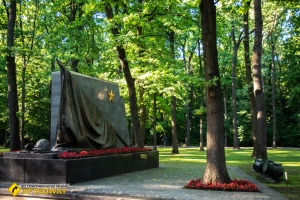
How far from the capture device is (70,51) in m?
19.3

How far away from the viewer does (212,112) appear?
1002cm

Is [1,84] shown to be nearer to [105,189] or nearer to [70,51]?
[70,51]

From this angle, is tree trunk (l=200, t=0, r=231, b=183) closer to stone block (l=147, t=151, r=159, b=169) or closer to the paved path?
the paved path

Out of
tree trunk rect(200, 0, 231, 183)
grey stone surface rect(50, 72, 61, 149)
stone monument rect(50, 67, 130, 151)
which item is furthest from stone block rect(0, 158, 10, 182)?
tree trunk rect(200, 0, 231, 183)

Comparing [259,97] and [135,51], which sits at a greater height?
[135,51]

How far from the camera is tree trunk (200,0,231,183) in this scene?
9812 mm

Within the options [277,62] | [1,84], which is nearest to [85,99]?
[1,84]

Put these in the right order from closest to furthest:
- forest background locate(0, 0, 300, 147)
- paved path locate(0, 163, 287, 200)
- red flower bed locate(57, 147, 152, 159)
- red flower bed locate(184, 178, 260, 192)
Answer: paved path locate(0, 163, 287, 200)
red flower bed locate(184, 178, 260, 192)
red flower bed locate(57, 147, 152, 159)
forest background locate(0, 0, 300, 147)

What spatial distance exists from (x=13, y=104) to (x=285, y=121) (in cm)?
3799

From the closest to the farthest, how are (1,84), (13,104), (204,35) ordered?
(204,35), (13,104), (1,84)

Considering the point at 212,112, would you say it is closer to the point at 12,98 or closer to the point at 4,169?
the point at 4,169

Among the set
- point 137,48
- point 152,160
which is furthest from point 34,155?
point 137,48

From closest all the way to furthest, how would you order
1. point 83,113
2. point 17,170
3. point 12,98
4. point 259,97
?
point 17,170
point 83,113
point 259,97
point 12,98

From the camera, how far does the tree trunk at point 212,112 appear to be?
32.2 ft
